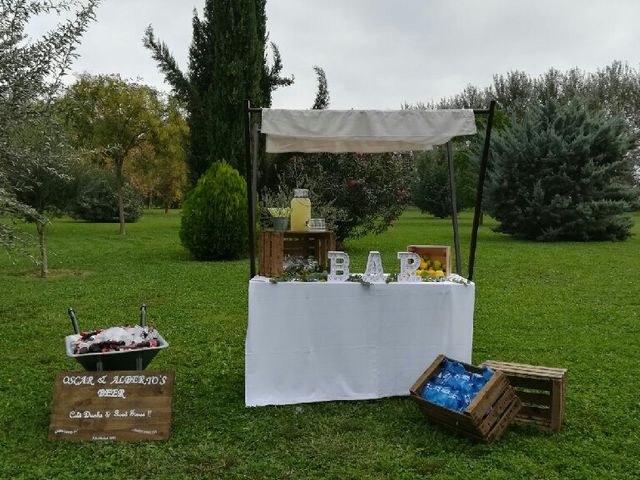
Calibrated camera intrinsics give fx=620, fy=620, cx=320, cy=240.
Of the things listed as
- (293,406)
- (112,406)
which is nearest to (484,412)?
(293,406)

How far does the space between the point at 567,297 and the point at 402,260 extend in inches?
199

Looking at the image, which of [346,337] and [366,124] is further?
[346,337]

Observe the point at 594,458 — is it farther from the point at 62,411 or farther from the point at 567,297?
the point at 567,297

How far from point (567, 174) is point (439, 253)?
13670 mm

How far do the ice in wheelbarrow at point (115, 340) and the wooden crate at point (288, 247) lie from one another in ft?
3.08

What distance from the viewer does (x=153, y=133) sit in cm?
2122

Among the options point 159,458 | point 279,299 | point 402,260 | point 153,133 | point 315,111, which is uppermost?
point 153,133

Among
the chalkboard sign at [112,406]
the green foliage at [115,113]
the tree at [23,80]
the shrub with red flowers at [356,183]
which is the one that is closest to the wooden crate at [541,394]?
the chalkboard sign at [112,406]

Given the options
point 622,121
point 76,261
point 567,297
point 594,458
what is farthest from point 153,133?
point 594,458

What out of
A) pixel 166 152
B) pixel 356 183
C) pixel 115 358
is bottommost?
pixel 115 358

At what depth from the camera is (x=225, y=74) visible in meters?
14.2

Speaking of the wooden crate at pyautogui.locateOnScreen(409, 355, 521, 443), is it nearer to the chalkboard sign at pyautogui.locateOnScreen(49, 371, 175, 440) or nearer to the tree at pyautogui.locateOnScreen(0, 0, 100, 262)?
the chalkboard sign at pyautogui.locateOnScreen(49, 371, 175, 440)

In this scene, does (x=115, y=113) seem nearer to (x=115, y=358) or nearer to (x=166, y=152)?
(x=166, y=152)

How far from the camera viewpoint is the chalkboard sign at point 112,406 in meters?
3.71
